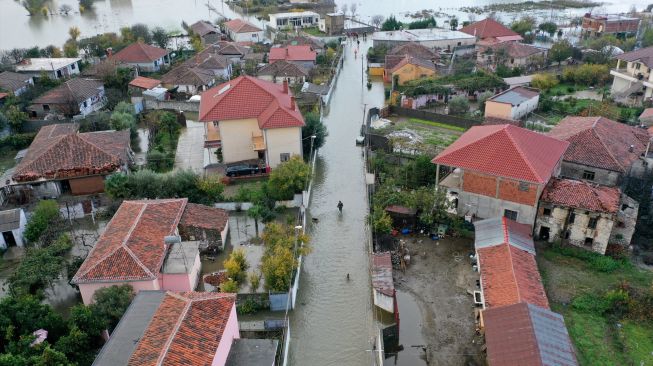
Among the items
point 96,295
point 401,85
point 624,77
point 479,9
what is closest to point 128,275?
point 96,295

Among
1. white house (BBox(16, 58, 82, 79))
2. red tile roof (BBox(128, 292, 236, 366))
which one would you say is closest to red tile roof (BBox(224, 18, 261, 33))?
white house (BBox(16, 58, 82, 79))

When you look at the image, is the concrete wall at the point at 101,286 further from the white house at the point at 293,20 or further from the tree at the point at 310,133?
the white house at the point at 293,20

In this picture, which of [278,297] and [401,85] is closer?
[278,297]

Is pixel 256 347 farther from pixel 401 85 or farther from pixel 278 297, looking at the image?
pixel 401 85

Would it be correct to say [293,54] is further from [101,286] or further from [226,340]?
[226,340]

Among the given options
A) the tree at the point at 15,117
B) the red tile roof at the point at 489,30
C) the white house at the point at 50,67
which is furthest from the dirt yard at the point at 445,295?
the red tile roof at the point at 489,30

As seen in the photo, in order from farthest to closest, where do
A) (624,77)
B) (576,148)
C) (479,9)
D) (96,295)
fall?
(479,9)
(624,77)
(576,148)
(96,295)

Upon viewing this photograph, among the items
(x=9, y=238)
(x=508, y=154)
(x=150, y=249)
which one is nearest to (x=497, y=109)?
(x=508, y=154)
